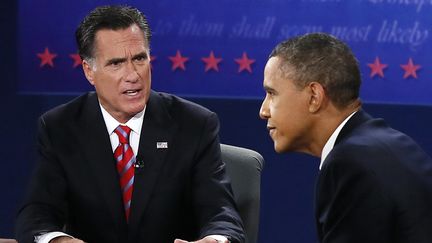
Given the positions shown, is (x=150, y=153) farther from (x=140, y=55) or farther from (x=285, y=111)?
(x=285, y=111)

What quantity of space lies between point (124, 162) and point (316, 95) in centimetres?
82

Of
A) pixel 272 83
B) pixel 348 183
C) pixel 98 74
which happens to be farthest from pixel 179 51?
pixel 348 183

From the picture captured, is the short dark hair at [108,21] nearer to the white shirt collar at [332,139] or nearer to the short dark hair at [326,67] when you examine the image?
the short dark hair at [326,67]

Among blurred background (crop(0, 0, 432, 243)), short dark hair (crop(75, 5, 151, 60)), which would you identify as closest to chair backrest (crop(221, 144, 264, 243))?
short dark hair (crop(75, 5, 151, 60))

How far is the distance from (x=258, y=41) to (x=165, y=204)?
4.74ft

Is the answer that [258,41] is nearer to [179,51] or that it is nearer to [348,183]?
[179,51]

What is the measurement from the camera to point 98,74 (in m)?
2.76

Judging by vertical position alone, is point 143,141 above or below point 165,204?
above

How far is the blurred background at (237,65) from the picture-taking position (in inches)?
153

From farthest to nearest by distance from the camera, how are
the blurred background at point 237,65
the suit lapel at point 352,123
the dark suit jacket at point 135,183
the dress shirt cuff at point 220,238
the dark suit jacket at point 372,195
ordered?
1. the blurred background at point 237,65
2. the dark suit jacket at point 135,183
3. the dress shirt cuff at point 220,238
4. the suit lapel at point 352,123
5. the dark suit jacket at point 372,195

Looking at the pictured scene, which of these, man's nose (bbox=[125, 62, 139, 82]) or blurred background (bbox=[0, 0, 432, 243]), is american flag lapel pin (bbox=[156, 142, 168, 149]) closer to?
man's nose (bbox=[125, 62, 139, 82])

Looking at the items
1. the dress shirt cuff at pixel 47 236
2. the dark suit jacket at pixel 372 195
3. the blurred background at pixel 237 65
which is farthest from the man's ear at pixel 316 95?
the blurred background at pixel 237 65

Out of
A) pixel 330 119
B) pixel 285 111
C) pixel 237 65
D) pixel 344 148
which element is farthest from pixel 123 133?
pixel 237 65

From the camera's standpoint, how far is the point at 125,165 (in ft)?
8.91
